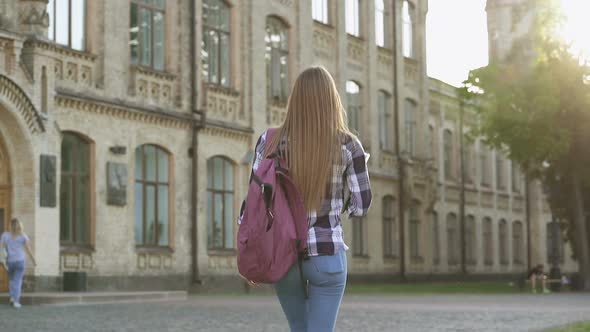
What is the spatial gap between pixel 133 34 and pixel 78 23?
211 cm

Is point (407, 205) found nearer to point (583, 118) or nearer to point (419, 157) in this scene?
point (419, 157)

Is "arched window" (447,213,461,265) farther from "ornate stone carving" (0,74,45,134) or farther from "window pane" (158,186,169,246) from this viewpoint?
"ornate stone carving" (0,74,45,134)

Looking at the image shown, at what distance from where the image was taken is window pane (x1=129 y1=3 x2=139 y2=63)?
96.7 feet

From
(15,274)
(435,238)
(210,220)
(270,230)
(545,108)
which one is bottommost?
(15,274)

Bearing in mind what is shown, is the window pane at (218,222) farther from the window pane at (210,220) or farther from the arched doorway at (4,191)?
the arched doorway at (4,191)

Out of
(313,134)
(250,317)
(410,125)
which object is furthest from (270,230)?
(410,125)

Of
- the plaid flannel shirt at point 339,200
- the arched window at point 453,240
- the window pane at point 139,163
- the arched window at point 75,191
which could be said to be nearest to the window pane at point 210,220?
the window pane at point 139,163

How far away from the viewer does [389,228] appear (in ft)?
143

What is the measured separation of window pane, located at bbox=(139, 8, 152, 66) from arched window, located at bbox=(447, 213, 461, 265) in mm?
23025

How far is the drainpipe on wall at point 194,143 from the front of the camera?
31.2 meters

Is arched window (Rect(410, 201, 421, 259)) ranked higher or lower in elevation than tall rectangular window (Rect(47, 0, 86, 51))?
lower

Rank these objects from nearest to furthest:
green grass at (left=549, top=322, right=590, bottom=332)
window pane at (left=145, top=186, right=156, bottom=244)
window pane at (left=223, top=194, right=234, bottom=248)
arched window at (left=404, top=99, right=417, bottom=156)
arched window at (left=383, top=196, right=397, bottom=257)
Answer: green grass at (left=549, top=322, right=590, bottom=332) → window pane at (left=145, top=186, right=156, bottom=244) → window pane at (left=223, top=194, right=234, bottom=248) → arched window at (left=383, top=196, right=397, bottom=257) → arched window at (left=404, top=99, right=417, bottom=156)

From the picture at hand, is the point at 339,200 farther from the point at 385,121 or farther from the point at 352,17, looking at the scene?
the point at 385,121

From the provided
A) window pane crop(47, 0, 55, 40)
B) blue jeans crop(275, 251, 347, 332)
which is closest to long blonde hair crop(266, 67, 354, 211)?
blue jeans crop(275, 251, 347, 332)
